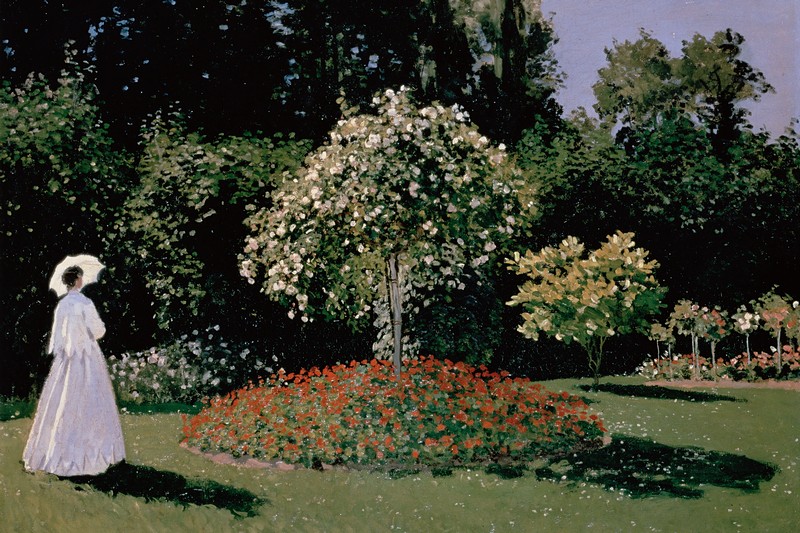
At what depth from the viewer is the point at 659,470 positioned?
7.99m

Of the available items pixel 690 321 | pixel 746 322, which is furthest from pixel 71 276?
pixel 746 322

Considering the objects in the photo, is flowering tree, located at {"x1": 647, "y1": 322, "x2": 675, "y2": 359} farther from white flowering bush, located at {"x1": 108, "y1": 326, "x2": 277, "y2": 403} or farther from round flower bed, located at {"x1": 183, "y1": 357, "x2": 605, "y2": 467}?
white flowering bush, located at {"x1": 108, "y1": 326, "x2": 277, "y2": 403}

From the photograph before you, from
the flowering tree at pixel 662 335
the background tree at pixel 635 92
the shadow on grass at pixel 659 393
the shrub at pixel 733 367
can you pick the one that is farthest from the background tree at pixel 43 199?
the background tree at pixel 635 92

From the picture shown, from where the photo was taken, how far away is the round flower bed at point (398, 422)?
26.8 ft

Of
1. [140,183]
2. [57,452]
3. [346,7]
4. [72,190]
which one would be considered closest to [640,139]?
[346,7]

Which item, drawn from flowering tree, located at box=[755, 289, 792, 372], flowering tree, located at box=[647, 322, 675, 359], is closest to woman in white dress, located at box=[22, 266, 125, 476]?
flowering tree, located at box=[647, 322, 675, 359]

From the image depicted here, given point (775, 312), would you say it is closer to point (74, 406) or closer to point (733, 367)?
point (733, 367)

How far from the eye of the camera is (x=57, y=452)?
6.76 meters

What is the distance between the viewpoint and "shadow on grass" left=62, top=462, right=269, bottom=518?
674 centimetres

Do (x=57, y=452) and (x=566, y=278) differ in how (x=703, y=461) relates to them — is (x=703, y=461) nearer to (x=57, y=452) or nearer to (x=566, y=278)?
(x=566, y=278)

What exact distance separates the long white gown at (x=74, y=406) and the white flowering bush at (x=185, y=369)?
15.1 feet

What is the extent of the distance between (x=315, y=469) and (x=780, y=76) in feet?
18.2

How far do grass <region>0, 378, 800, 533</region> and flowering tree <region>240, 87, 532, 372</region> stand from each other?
216cm

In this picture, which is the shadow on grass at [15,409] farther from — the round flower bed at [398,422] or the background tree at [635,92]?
the background tree at [635,92]
